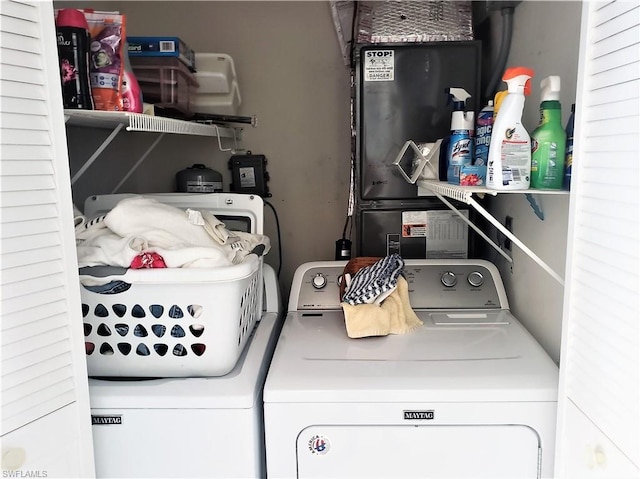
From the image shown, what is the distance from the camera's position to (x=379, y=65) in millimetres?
1998

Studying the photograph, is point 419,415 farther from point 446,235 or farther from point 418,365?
point 446,235

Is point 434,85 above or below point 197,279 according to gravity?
above

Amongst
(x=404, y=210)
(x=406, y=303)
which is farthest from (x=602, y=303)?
(x=404, y=210)

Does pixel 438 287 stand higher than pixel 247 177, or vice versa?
pixel 247 177

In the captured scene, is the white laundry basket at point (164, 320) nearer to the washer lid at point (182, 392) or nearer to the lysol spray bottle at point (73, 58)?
the washer lid at point (182, 392)

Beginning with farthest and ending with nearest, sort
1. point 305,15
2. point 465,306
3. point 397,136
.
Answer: point 305,15 → point 397,136 → point 465,306

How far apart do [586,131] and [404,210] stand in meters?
1.03

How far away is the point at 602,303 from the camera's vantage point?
1.05 m

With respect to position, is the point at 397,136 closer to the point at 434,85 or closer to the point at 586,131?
the point at 434,85

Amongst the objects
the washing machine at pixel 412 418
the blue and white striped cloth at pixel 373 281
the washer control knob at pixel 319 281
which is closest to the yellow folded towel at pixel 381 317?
the blue and white striped cloth at pixel 373 281

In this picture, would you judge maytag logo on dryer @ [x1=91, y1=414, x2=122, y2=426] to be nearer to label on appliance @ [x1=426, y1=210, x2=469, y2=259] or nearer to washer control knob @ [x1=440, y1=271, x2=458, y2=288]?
washer control knob @ [x1=440, y1=271, x2=458, y2=288]

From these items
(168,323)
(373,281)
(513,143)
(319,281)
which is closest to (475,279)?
(373,281)

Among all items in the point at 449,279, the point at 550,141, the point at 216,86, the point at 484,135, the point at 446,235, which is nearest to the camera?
the point at 550,141

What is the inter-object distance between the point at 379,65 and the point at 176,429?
1.48m
